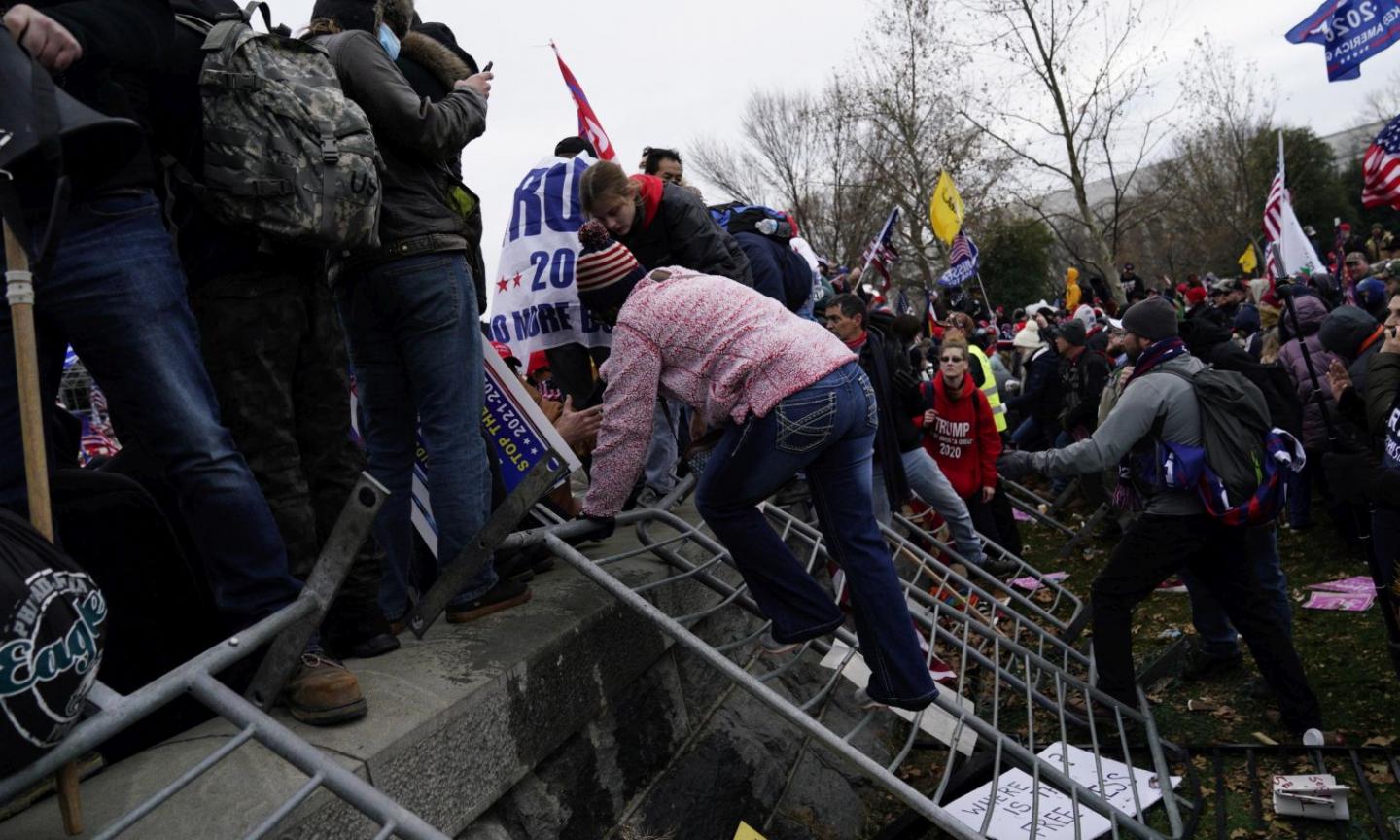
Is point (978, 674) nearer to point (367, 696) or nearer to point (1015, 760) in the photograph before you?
point (1015, 760)

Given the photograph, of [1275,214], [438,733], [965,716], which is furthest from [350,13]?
[1275,214]

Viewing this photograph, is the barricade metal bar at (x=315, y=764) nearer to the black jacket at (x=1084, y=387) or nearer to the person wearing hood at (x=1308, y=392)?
the person wearing hood at (x=1308, y=392)

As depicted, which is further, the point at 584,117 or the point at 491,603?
the point at 584,117

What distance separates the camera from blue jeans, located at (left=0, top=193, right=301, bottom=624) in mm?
2287

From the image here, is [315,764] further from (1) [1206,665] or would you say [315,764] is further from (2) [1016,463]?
(1) [1206,665]

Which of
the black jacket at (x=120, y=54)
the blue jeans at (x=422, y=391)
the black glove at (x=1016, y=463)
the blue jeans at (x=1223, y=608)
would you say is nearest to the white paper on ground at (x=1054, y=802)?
the blue jeans at (x=1223, y=608)

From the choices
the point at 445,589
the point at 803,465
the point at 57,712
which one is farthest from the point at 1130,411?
the point at 57,712

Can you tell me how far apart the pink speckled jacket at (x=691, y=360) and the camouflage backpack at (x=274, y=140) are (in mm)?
973

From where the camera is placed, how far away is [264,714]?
2.05 meters

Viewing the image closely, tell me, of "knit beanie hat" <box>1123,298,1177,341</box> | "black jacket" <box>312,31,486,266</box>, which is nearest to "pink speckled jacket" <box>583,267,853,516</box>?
"black jacket" <box>312,31,486,266</box>

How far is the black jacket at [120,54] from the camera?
231 cm

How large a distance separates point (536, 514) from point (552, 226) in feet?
4.69

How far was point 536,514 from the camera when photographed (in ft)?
13.8

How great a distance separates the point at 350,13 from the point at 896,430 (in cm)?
501
